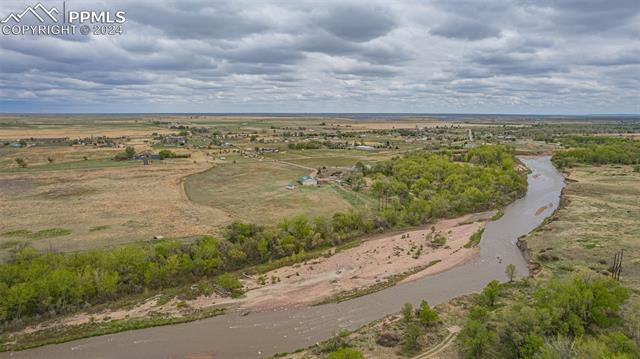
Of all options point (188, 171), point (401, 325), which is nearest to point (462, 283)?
point (401, 325)

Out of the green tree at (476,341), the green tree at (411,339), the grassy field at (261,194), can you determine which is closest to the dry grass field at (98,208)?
the grassy field at (261,194)

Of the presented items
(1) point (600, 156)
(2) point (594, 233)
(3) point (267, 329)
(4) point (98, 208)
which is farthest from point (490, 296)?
(1) point (600, 156)

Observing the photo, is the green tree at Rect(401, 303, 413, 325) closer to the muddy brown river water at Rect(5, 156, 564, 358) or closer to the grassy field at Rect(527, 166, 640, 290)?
the muddy brown river water at Rect(5, 156, 564, 358)

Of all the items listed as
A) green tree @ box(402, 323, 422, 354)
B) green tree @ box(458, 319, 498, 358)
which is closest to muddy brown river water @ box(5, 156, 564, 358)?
green tree @ box(402, 323, 422, 354)

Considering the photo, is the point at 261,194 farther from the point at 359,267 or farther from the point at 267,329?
the point at 267,329

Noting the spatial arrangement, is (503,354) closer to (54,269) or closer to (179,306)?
(179,306)

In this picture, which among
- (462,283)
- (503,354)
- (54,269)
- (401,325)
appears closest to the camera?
(503,354)
